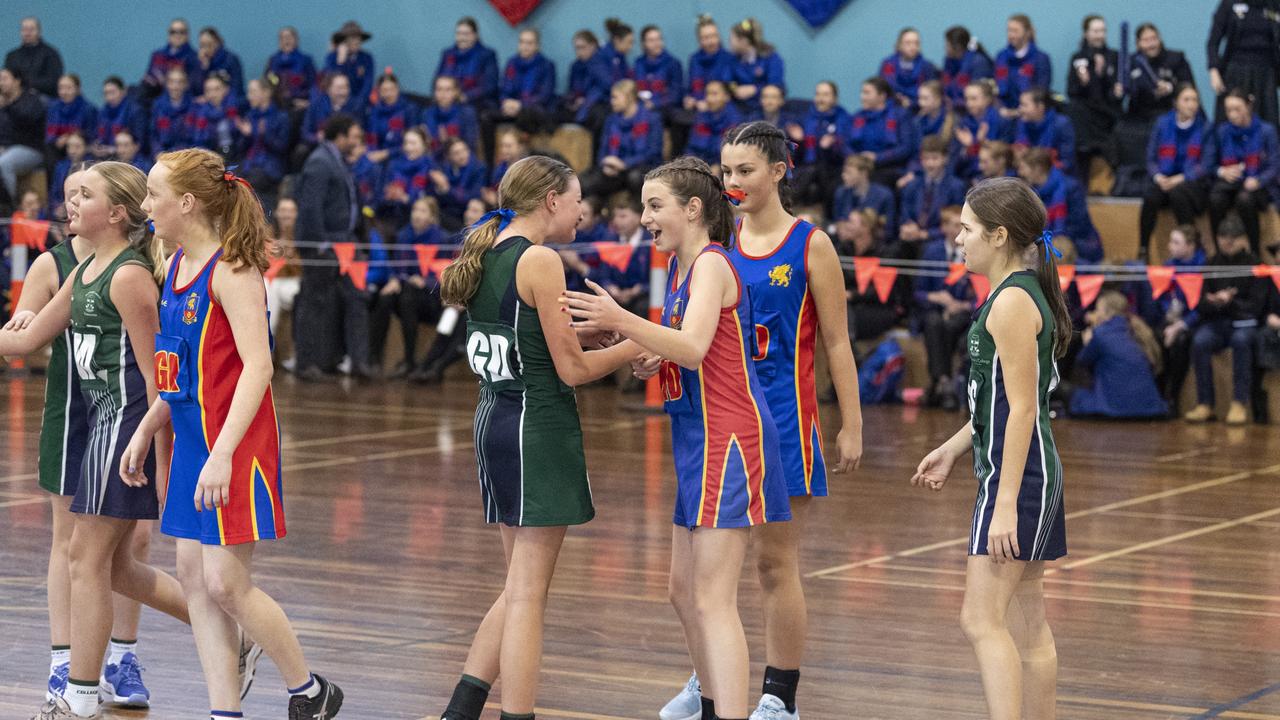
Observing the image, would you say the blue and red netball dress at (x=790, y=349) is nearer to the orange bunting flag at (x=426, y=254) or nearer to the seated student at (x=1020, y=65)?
the orange bunting flag at (x=426, y=254)

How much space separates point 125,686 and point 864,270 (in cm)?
999

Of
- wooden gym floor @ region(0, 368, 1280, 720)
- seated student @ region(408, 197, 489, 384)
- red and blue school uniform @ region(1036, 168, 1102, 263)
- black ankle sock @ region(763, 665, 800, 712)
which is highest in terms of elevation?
red and blue school uniform @ region(1036, 168, 1102, 263)

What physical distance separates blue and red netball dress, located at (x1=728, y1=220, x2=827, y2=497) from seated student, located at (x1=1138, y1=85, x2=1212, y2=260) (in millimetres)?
10041

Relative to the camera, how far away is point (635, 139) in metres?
16.6

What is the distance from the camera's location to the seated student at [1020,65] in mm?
15984

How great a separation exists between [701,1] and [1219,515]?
1102 centimetres

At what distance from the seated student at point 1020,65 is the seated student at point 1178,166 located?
138 centimetres

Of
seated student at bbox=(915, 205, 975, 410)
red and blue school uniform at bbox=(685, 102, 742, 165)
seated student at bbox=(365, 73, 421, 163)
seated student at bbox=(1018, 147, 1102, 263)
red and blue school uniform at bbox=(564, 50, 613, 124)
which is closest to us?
seated student at bbox=(915, 205, 975, 410)

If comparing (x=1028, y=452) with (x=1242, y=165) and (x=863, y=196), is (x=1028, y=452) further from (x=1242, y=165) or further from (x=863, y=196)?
(x=1242, y=165)

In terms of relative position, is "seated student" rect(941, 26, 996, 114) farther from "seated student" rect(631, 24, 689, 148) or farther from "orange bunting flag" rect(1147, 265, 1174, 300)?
"orange bunting flag" rect(1147, 265, 1174, 300)

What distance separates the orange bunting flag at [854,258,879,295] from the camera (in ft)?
47.3

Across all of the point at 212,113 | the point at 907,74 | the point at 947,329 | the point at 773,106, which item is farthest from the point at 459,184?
the point at 947,329

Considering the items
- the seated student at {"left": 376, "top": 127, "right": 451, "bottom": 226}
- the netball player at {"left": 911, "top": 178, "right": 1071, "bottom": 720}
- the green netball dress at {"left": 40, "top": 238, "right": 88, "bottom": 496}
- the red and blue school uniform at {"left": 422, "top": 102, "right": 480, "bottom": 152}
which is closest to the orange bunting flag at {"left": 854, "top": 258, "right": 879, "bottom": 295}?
the seated student at {"left": 376, "top": 127, "right": 451, "bottom": 226}

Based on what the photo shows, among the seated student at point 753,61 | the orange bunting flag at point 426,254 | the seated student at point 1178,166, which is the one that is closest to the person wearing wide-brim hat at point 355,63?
the orange bunting flag at point 426,254
